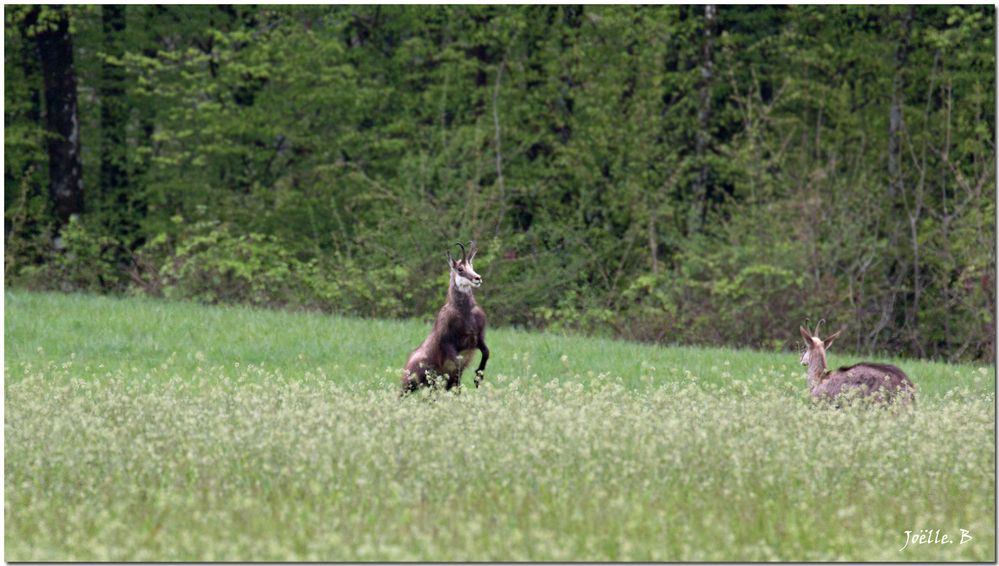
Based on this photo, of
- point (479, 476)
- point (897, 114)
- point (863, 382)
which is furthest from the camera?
point (897, 114)

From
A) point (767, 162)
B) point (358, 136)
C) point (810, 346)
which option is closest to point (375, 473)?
point (810, 346)

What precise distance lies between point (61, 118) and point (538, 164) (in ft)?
36.8

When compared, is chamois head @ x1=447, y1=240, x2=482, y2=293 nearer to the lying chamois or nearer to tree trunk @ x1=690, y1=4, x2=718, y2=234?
the lying chamois

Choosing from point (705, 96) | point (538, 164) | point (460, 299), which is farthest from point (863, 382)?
point (538, 164)

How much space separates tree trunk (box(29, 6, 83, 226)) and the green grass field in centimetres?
1821

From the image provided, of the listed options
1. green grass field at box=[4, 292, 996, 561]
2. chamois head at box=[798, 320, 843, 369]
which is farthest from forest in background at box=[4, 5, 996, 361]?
green grass field at box=[4, 292, 996, 561]

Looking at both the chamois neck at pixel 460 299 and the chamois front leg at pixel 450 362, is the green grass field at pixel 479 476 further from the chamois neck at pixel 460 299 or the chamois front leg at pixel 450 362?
the chamois neck at pixel 460 299

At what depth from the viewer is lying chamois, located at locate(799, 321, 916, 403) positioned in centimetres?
1230

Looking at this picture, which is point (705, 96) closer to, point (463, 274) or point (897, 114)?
point (897, 114)

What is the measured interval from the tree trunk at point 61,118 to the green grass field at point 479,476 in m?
18.2

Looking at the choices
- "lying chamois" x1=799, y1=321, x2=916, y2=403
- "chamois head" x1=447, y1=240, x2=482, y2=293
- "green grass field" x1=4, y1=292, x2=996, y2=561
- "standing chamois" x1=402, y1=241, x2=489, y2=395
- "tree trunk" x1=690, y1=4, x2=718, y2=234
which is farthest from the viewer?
"tree trunk" x1=690, y1=4, x2=718, y2=234

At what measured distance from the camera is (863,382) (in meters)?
12.5

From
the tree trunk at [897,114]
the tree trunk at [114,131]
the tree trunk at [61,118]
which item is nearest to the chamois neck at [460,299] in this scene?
the tree trunk at [897,114]

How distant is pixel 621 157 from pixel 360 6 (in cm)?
913
